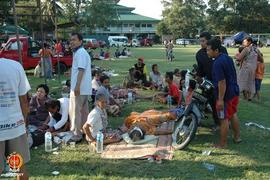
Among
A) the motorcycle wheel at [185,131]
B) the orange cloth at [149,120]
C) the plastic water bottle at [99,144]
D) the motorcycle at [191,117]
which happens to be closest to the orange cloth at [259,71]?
the orange cloth at [149,120]

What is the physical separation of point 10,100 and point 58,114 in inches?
168

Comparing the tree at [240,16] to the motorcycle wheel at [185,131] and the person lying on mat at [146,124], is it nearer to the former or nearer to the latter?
the person lying on mat at [146,124]

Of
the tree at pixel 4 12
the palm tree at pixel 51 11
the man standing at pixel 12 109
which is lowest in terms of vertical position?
the man standing at pixel 12 109

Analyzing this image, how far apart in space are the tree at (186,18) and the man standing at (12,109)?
87.3 m

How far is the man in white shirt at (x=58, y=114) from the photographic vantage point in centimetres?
792

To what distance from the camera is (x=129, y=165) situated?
20.2 ft

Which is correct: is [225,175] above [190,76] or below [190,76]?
below

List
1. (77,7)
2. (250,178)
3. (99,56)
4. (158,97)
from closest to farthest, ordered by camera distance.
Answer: (250,178)
(158,97)
(99,56)
(77,7)

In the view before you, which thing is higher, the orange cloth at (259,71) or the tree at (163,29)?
the tree at (163,29)

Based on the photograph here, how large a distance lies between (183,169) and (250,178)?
0.90 meters

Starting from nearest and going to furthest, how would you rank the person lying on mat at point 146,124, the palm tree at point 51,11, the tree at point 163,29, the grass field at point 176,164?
the grass field at point 176,164 < the person lying on mat at point 146,124 < the palm tree at point 51,11 < the tree at point 163,29

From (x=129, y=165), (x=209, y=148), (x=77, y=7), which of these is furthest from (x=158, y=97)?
(x=77, y=7)

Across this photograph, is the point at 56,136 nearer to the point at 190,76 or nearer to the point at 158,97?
the point at 190,76

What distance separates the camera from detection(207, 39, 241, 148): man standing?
6730 mm
